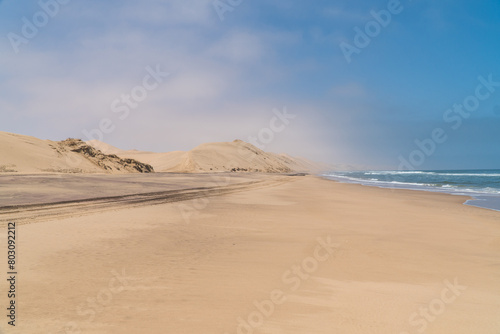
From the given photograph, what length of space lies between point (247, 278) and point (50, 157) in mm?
36383

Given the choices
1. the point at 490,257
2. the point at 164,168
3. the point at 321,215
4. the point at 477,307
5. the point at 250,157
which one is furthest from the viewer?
the point at 250,157

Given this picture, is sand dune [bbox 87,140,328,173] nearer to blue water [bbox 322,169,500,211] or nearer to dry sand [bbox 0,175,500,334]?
blue water [bbox 322,169,500,211]

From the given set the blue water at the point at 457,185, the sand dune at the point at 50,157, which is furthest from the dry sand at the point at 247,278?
the sand dune at the point at 50,157

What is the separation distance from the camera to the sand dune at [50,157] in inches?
1174

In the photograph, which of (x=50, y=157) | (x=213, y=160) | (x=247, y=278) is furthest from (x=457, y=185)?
(x=213, y=160)

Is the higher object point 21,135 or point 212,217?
point 21,135

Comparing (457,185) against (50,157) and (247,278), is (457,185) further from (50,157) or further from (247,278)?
(50,157)

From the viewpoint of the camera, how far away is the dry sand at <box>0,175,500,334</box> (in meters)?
3.79

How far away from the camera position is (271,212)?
13445 mm

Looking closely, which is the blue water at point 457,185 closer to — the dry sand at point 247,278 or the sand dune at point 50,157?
the dry sand at point 247,278

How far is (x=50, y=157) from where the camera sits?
112 ft

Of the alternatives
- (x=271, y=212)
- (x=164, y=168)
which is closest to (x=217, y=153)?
(x=164, y=168)

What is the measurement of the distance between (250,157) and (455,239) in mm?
113500

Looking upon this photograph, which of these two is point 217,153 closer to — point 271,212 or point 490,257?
point 271,212
